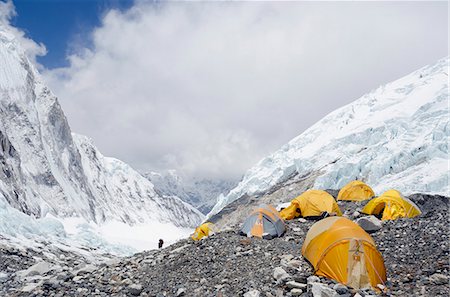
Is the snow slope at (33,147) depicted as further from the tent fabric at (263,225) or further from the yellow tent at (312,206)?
the tent fabric at (263,225)

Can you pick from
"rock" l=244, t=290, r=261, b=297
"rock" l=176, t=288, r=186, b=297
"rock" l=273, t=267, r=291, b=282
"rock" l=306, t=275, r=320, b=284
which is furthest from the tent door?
"rock" l=176, t=288, r=186, b=297

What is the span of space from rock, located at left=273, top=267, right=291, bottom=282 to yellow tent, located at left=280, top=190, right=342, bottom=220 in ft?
27.9

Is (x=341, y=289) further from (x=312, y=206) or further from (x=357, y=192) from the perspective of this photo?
(x=357, y=192)

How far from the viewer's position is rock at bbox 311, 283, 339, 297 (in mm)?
9375

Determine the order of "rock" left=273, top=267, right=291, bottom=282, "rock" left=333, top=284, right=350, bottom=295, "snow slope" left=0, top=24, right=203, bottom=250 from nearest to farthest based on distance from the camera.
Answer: "rock" left=333, top=284, right=350, bottom=295, "rock" left=273, top=267, right=291, bottom=282, "snow slope" left=0, top=24, right=203, bottom=250

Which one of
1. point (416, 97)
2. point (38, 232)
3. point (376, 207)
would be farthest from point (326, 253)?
point (416, 97)

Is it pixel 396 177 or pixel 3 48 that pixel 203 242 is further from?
pixel 3 48

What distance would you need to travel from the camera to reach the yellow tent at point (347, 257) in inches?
412

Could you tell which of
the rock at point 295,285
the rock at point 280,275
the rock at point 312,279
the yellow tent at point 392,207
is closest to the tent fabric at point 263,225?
the rock at point 280,275

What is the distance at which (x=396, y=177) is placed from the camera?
5719 centimetres

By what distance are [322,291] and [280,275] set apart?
5.22ft

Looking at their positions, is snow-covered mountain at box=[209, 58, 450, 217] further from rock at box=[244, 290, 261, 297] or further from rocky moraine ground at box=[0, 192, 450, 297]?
rock at box=[244, 290, 261, 297]

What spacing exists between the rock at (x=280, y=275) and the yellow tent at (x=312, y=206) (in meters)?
8.51

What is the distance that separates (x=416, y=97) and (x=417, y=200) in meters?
59.1
